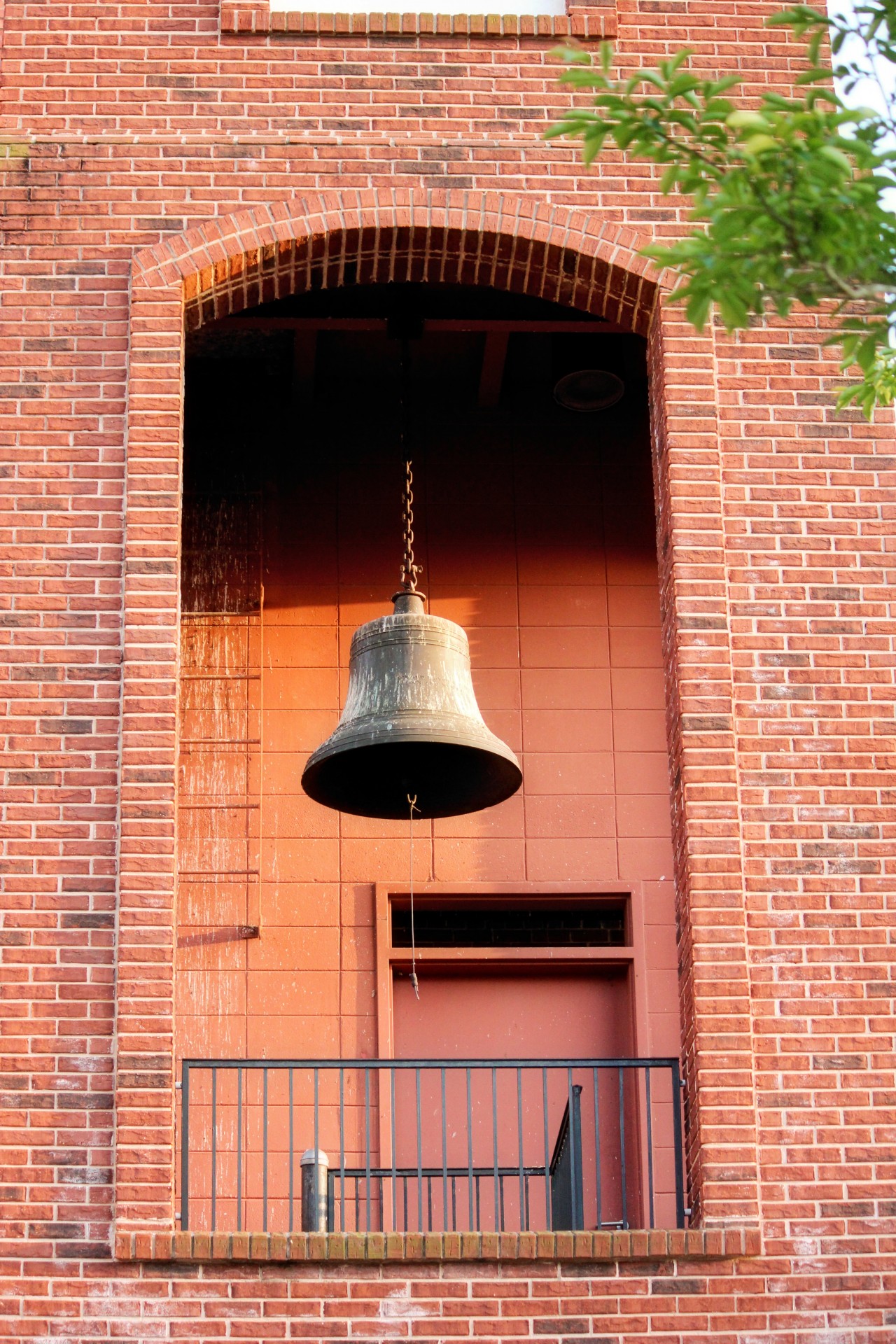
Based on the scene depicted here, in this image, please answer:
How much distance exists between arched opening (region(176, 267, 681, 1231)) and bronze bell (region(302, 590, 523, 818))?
6.50ft

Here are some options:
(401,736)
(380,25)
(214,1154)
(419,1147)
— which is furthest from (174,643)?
(380,25)

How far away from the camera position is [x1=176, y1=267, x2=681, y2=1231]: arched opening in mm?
9938

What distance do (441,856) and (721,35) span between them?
4193 mm

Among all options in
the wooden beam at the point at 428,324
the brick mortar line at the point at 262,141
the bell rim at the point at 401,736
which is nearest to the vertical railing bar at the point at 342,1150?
the bell rim at the point at 401,736

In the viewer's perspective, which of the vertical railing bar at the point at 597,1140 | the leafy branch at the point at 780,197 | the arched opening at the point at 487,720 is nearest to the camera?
the leafy branch at the point at 780,197

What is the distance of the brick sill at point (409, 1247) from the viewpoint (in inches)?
282

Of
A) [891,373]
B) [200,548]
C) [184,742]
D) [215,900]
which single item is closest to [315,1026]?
[215,900]

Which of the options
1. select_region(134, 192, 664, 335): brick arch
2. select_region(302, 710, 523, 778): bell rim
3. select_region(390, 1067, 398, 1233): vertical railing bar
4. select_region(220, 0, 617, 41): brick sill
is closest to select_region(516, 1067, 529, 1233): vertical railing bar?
select_region(390, 1067, 398, 1233): vertical railing bar

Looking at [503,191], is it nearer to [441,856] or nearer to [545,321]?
[545,321]

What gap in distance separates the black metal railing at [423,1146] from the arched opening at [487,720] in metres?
0.02

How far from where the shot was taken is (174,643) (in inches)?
313

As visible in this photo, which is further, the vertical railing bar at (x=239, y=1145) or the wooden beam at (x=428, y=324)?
the wooden beam at (x=428, y=324)

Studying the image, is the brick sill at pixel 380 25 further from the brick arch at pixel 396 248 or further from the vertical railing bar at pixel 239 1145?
the vertical railing bar at pixel 239 1145

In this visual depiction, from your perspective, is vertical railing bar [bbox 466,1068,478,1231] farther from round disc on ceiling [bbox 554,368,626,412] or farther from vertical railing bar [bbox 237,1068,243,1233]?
round disc on ceiling [bbox 554,368,626,412]
